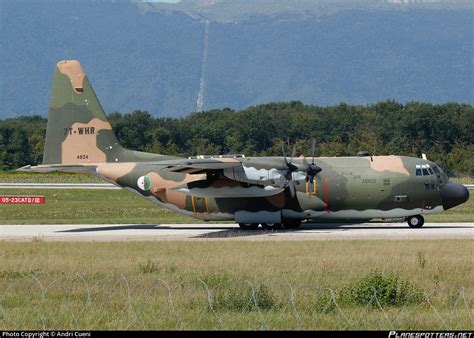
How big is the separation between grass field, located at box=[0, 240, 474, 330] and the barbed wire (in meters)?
0.03

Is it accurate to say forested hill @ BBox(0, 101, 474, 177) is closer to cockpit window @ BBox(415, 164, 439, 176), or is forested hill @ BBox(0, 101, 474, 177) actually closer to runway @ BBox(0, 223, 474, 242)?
runway @ BBox(0, 223, 474, 242)

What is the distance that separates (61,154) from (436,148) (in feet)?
225

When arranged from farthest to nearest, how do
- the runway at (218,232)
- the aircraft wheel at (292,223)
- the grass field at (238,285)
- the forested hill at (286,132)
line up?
the forested hill at (286,132) < the aircraft wheel at (292,223) < the runway at (218,232) < the grass field at (238,285)

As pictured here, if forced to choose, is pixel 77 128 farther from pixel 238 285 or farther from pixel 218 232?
pixel 238 285

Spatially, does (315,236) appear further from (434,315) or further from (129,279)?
(434,315)

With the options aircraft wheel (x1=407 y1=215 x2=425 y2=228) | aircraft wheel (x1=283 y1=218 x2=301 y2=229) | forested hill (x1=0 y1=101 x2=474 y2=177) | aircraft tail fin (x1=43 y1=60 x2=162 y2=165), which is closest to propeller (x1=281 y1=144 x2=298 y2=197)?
aircraft wheel (x1=283 y1=218 x2=301 y2=229)

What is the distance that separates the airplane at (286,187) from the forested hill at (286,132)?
5373 centimetres

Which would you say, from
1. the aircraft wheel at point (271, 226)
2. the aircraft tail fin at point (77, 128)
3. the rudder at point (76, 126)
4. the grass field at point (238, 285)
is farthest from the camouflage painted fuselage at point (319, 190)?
the grass field at point (238, 285)

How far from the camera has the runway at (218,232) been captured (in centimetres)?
3662

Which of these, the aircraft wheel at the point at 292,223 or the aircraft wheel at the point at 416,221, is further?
the aircraft wheel at the point at 292,223

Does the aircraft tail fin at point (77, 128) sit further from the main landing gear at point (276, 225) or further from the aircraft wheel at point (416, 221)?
the aircraft wheel at point (416, 221)

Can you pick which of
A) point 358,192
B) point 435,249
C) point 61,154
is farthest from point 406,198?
point 61,154

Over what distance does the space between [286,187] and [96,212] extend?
1807 cm

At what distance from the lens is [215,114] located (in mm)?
136750
